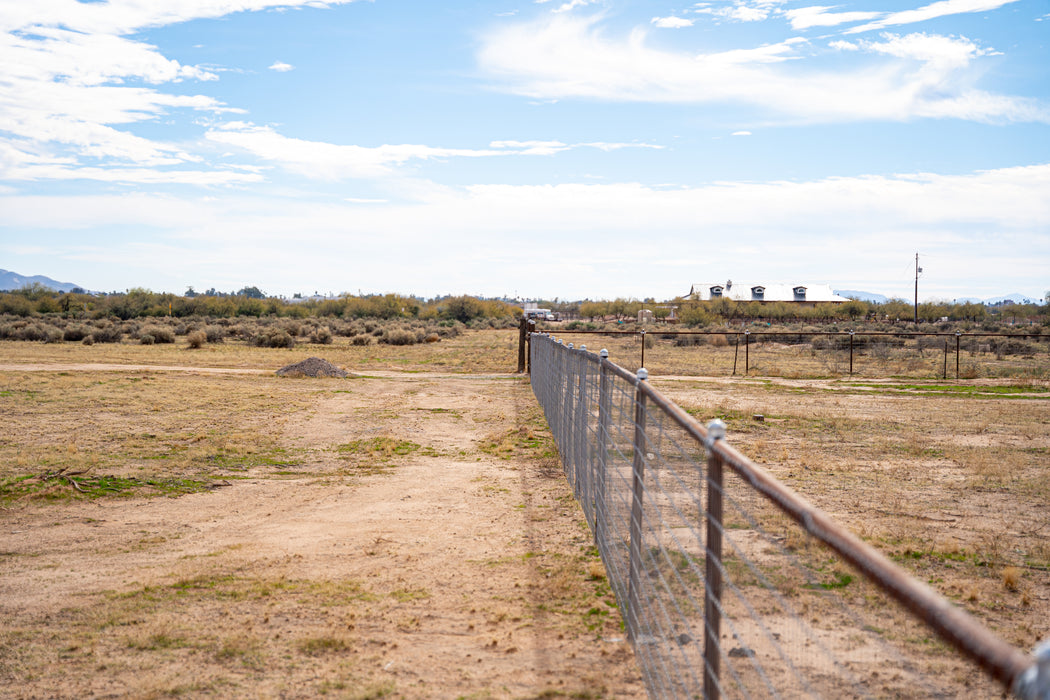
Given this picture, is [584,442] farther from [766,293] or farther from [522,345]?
[766,293]

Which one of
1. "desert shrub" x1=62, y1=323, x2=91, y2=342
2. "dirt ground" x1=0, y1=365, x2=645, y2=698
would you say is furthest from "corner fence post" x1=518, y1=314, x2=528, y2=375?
"desert shrub" x1=62, y1=323, x2=91, y2=342

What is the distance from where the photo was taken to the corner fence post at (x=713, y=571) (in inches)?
116

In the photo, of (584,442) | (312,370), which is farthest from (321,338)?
(584,442)

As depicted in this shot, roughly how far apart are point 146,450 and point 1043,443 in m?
14.8

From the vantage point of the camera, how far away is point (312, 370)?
79.8 feet

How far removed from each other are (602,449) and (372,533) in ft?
9.53

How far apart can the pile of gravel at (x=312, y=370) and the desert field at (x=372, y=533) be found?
18.3ft

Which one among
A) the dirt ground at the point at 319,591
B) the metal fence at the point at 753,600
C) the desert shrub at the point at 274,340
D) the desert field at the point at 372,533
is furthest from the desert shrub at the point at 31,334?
the metal fence at the point at 753,600

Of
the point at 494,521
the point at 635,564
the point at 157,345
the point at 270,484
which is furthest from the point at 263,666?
the point at 157,345

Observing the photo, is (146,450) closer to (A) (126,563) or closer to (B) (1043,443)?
(A) (126,563)

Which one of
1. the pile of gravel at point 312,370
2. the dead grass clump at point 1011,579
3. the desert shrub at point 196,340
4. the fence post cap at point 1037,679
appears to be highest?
the fence post cap at point 1037,679

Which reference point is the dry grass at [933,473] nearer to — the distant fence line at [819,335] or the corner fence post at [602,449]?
the corner fence post at [602,449]

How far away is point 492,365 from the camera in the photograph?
31.2 metres

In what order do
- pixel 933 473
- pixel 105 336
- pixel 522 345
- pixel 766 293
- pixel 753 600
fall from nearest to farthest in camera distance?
1. pixel 753 600
2. pixel 933 473
3. pixel 522 345
4. pixel 105 336
5. pixel 766 293
